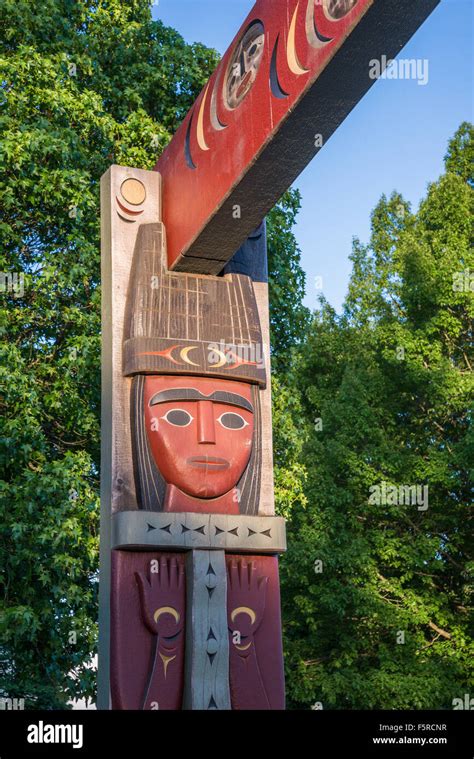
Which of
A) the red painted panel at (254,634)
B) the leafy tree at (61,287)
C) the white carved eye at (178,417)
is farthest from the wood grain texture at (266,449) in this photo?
the leafy tree at (61,287)

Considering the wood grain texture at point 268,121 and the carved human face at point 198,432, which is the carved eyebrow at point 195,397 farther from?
the wood grain texture at point 268,121

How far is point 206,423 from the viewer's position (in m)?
6.19

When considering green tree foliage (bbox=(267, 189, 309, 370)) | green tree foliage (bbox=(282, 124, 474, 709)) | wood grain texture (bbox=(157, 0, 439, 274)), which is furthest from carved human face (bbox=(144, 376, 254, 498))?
green tree foliage (bbox=(282, 124, 474, 709))

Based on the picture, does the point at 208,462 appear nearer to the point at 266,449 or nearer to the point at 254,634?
the point at 266,449

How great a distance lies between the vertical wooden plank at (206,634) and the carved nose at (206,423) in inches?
29.2

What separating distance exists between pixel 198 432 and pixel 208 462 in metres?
0.21

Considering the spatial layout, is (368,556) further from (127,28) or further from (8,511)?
(127,28)

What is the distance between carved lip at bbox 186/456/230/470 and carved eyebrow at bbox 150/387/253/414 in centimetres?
40

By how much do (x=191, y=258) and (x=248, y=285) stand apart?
0.51 metres

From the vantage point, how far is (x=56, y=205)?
11.3 m

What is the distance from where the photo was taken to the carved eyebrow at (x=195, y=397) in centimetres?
617

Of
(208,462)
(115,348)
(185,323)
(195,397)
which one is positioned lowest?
(208,462)

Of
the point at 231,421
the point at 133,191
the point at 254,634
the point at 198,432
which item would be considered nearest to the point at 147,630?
the point at 254,634
